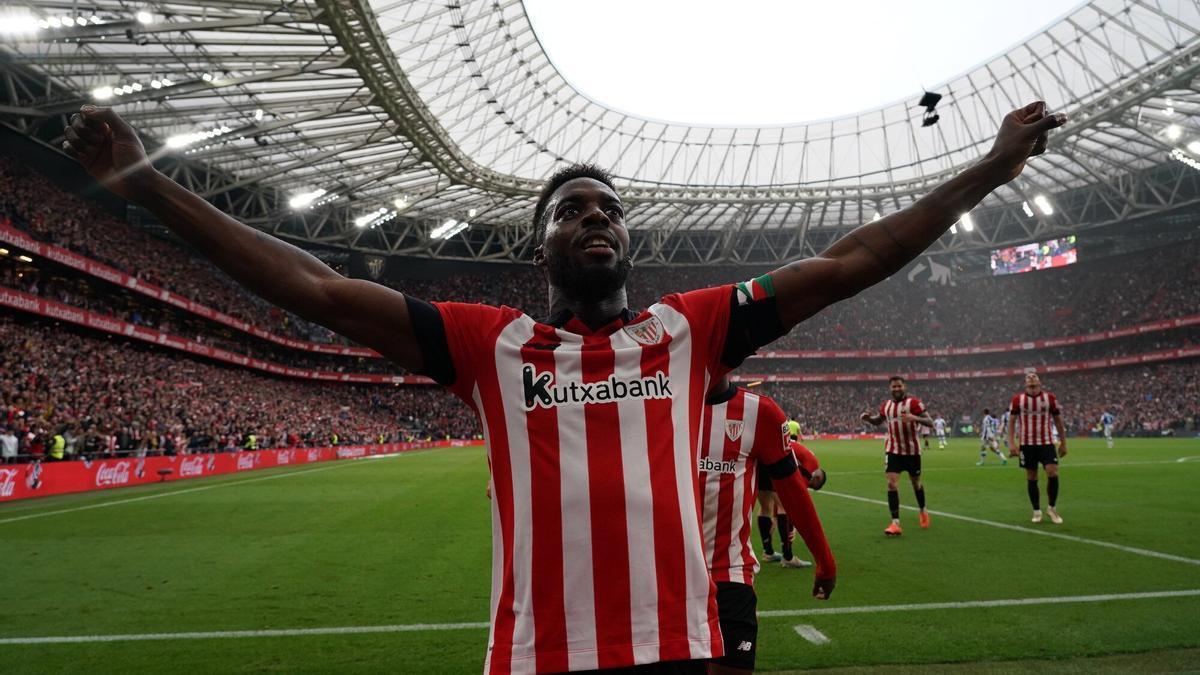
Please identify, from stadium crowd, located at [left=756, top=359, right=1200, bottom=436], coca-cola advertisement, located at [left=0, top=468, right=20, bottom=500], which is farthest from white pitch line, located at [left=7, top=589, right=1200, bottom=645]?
stadium crowd, located at [left=756, top=359, right=1200, bottom=436]

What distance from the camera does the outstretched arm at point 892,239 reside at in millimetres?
1855

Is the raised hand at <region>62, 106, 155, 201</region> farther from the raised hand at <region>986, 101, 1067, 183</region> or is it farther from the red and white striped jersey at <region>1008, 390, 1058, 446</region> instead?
the red and white striped jersey at <region>1008, 390, 1058, 446</region>

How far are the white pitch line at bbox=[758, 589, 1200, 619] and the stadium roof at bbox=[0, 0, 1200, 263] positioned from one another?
21.2 metres

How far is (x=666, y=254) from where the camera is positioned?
60.3 meters

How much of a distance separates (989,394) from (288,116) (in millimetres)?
54431

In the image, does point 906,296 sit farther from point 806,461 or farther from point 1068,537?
point 806,461

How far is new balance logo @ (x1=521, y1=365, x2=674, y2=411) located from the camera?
5.92 feet

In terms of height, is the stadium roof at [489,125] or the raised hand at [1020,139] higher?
the stadium roof at [489,125]

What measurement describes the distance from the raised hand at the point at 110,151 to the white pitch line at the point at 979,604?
17.7ft

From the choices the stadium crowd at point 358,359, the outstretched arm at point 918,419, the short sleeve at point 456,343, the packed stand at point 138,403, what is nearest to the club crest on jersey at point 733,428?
the short sleeve at point 456,343

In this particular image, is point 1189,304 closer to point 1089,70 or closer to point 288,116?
point 1089,70

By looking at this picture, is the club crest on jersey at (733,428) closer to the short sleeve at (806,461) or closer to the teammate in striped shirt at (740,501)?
the teammate in striped shirt at (740,501)

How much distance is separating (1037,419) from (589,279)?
36.5 ft

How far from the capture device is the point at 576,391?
5.93ft
